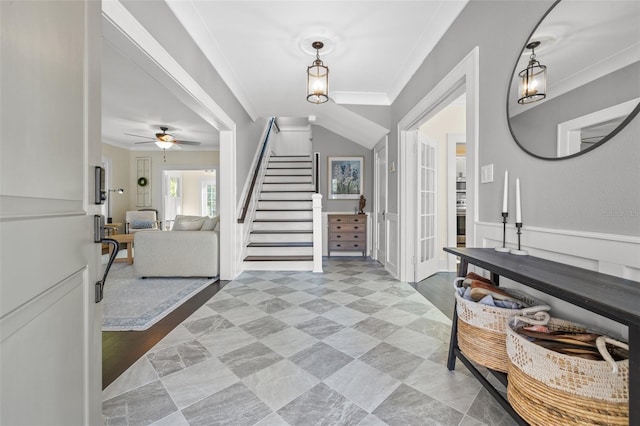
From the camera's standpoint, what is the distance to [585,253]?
1.16m

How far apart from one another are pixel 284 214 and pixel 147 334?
3292mm

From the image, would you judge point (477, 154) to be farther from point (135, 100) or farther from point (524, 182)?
point (135, 100)

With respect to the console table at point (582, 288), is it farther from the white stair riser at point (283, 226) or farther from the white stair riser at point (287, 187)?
the white stair riser at point (287, 187)

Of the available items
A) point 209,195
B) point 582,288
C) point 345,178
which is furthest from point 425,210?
point 209,195

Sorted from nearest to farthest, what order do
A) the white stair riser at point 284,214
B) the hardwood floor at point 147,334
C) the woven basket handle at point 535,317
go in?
the woven basket handle at point 535,317 → the hardwood floor at point 147,334 → the white stair riser at point 284,214

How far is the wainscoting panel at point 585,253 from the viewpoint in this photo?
1.00m

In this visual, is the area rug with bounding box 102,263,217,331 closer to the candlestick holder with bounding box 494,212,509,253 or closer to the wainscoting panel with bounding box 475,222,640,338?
the candlestick holder with bounding box 494,212,509,253

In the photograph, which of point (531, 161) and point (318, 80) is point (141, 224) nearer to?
point (318, 80)

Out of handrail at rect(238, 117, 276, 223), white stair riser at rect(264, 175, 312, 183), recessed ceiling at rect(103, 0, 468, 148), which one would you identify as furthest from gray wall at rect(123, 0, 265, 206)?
white stair riser at rect(264, 175, 312, 183)

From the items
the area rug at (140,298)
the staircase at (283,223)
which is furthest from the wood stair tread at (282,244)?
the area rug at (140,298)

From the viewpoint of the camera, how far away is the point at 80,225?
2.62ft

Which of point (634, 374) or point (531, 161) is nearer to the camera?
point (634, 374)

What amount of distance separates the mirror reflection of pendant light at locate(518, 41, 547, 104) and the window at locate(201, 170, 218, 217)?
34.7ft

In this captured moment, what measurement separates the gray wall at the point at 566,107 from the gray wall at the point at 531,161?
0.26ft
